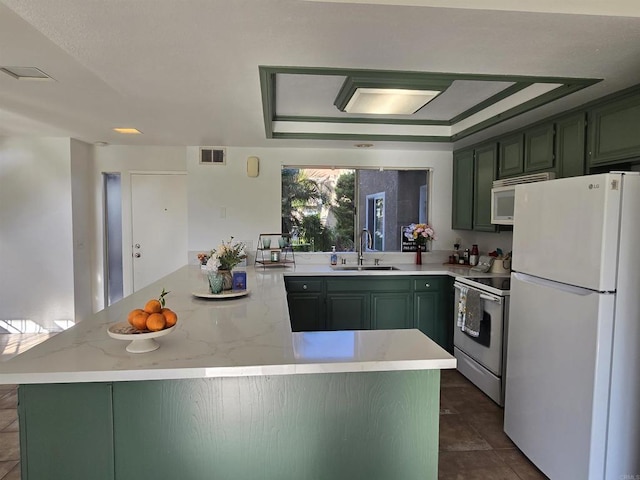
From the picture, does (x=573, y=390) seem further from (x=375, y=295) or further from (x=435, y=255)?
(x=435, y=255)

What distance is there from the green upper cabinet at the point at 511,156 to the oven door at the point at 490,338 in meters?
1.10

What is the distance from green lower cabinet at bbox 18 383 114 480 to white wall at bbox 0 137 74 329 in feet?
11.8

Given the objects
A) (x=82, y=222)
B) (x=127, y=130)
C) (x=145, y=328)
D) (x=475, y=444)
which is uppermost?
(x=127, y=130)

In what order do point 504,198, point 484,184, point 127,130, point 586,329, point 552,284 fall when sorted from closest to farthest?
point 586,329
point 552,284
point 504,198
point 127,130
point 484,184

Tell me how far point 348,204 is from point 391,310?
1.36 meters

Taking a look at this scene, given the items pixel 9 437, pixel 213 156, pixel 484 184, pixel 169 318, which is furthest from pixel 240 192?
pixel 169 318

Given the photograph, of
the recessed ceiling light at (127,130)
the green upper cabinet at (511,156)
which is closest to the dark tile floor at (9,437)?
the recessed ceiling light at (127,130)

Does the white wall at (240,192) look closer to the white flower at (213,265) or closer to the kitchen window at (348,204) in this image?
the kitchen window at (348,204)

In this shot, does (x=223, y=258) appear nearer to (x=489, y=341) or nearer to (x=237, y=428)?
(x=237, y=428)

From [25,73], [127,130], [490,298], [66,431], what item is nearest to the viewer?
[66,431]

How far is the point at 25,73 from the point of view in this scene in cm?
230

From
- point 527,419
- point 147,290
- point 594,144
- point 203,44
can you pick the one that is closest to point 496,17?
point 203,44

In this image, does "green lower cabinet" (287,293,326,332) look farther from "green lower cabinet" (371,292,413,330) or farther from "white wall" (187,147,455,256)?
"white wall" (187,147,455,256)

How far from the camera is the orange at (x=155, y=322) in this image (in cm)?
133
